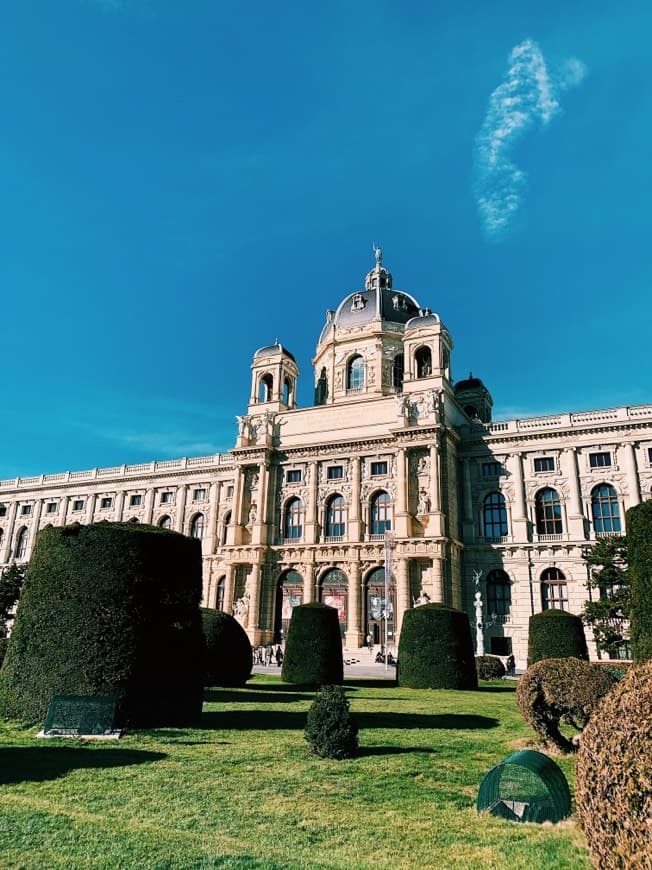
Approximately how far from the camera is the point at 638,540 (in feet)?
45.0

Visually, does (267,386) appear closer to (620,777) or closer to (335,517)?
(335,517)

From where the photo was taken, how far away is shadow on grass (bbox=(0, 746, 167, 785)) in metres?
9.05

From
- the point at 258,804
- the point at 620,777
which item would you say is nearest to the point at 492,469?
the point at 258,804

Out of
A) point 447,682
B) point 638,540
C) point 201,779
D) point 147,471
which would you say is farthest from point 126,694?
point 147,471

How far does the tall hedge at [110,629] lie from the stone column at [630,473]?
34148 mm

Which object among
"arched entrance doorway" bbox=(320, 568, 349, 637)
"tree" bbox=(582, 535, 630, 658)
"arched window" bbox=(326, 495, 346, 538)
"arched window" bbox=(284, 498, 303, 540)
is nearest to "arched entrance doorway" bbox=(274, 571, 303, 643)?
"arched entrance doorway" bbox=(320, 568, 349, 637)

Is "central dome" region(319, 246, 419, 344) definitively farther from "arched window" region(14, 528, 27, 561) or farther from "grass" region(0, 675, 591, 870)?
"grass" region(0, 675, 591, 870)

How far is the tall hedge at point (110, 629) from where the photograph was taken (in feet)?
41.4

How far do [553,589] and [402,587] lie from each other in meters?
10.1

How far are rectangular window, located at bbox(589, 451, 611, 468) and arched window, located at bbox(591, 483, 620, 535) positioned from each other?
1349 mm

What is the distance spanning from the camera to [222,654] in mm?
22359

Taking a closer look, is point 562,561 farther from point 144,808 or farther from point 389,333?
point 144,808

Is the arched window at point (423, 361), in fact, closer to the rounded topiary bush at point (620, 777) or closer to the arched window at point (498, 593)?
the arched window at point (498, 593)

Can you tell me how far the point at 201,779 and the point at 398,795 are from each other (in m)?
2.89
